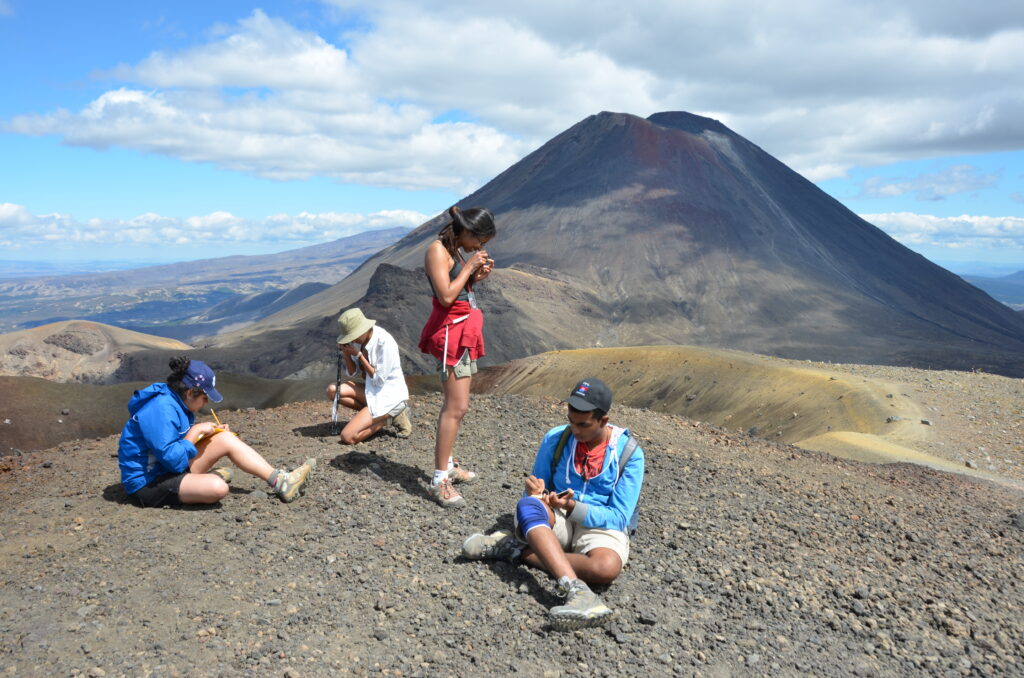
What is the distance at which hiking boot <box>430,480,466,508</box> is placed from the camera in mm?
5371

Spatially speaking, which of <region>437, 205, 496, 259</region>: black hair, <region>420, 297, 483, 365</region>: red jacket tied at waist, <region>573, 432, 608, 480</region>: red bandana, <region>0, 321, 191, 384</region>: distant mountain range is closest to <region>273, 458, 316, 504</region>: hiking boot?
<region>420, 297, 483, 365</region>: red jacket tied at waist

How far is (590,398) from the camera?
408 centimetres

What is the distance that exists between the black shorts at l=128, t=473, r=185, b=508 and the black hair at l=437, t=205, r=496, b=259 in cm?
255

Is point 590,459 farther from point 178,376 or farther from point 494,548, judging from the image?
point 178,376

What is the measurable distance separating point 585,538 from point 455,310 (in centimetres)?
188

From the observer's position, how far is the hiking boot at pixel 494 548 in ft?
14.6

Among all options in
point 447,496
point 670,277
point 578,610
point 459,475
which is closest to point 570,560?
point 578,610

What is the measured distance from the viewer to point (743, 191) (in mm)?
70625

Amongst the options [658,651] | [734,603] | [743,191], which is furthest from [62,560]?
[743,191]

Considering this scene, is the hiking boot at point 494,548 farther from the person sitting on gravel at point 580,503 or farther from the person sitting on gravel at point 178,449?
the person sitting on gravel at point 178,449

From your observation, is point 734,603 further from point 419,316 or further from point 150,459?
point 419,316

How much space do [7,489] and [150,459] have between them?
1.97 metres

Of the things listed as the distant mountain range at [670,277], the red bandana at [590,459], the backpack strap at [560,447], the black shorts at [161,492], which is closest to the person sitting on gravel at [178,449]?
the black shorts at [161,492]

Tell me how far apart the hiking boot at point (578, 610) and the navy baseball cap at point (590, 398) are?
966 mm
